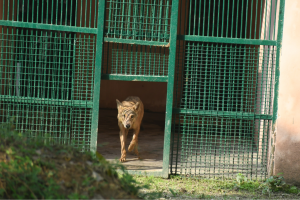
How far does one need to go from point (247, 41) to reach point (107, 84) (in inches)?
385

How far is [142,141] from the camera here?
9.31 meters

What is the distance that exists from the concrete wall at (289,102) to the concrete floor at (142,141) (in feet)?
7.05

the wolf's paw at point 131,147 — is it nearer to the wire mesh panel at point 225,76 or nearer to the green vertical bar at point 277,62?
the wire mesh panel at point 225,76

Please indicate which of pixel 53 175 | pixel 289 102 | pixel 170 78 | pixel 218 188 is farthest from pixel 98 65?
pixel 289 102

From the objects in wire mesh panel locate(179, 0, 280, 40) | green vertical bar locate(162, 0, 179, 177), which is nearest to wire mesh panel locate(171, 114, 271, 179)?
green vertical bar locate(162, 0, 179, 177)

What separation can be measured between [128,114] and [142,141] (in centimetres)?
234

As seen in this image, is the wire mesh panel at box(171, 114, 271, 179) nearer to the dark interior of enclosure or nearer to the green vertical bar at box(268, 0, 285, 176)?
the green vertical bar at box(268, 0, 285, 176)

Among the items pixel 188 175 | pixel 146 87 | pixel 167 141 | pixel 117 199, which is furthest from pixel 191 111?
pixel 146 87

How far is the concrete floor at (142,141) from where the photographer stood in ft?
22.8

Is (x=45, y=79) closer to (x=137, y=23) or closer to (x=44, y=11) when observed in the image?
(x=137, y=23)

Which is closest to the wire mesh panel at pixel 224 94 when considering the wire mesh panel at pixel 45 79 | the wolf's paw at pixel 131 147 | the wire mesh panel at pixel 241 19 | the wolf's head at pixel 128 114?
the wire mesh panel at pixel 241 19

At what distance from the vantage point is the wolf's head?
23.1ft

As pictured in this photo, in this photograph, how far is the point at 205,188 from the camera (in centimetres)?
570

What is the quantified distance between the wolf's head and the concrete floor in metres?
0.57
